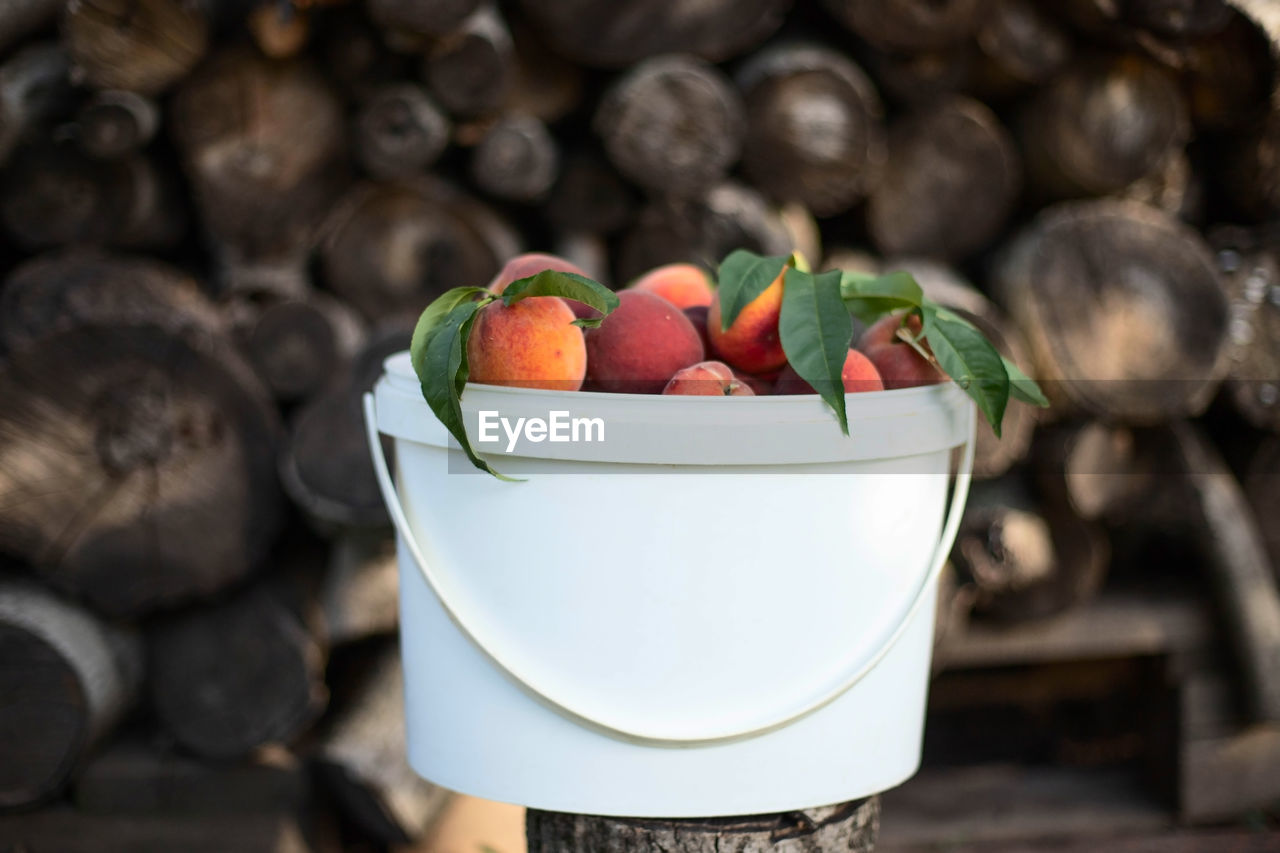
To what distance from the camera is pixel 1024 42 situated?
5.12 ft

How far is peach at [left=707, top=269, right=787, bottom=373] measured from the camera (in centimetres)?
85

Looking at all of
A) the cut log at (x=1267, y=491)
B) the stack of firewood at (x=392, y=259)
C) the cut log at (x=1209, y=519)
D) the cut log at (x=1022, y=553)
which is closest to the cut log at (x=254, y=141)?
the stack of firewood at (x=392, y=259)

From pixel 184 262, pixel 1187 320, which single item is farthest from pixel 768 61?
pixel 184 262

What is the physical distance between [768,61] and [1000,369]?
2.90 ft

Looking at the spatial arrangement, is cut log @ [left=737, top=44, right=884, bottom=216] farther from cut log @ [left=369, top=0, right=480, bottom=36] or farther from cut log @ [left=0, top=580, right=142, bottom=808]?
cut log @ [left=0, top=580, right=142, bottom=808]

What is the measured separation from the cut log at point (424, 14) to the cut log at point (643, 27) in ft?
0.50

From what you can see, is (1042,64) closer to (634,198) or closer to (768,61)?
(768,61)

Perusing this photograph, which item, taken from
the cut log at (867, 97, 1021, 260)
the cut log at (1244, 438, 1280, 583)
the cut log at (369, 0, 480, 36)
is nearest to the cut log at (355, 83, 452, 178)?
the cut log at (369, 0, 480, 36)

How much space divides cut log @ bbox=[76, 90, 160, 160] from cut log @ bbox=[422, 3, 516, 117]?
39 centimetres

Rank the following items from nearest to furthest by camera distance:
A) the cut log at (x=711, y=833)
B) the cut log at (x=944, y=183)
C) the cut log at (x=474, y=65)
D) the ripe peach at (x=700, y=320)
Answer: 1. the cut log at (x=711, y=833)
2. the ripe peach at (x=700, y=320)
3. the cut log at (x=474, y=65)
4. the cut log at (x=944, y=183)

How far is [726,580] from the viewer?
734 mm

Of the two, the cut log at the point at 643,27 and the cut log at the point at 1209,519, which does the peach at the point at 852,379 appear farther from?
the cut log at the point at 1209,519

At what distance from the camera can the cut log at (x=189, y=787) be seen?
56.2 inches

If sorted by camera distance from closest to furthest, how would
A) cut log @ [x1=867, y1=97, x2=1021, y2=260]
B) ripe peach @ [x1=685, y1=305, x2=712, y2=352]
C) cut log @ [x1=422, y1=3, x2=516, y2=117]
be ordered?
ripe peach @ [x1=685, y1=305, x2=712, y2=352] < cut log @ [x1=422, y1=3, x2=516, y2=117] < cut log @ [x1=867, y1=97, x2=1021, y2=260]
